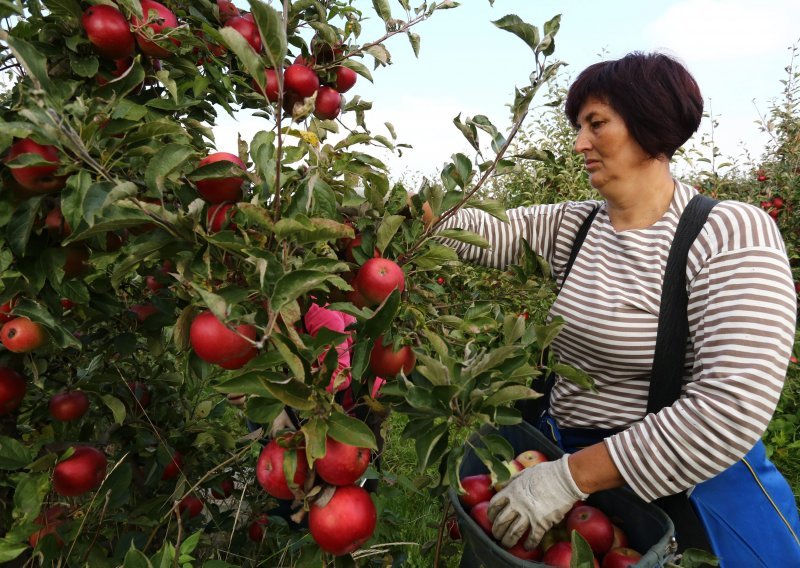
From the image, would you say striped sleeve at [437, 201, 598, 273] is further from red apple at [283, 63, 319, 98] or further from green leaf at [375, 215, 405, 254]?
green leaf at [375, 215, 405, 254]

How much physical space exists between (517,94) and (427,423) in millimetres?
564

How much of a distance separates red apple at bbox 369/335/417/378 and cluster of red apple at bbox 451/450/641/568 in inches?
11.1

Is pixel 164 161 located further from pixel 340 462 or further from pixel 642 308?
pixel 642 308

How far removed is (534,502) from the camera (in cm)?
119

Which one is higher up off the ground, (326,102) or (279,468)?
A: (326,102)

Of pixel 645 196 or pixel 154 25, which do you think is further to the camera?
pixel 645 196

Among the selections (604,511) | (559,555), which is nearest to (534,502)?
(559,555)

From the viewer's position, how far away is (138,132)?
3.02ft

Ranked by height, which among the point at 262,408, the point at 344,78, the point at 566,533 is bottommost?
the point at 566,533

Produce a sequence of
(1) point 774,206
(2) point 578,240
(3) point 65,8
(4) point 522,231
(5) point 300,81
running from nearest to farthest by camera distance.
A: 1. (3) point 65,8
2. (5) point 300,81
3. (2) point 578,240
4. (4) point 522,231
5. (1) point 774,206

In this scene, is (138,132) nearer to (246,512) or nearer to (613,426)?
(613,426)

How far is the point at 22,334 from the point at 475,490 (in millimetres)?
1006

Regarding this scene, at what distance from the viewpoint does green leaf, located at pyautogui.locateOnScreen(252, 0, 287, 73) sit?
0.66m

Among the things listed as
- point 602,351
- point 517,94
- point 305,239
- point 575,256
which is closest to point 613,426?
point 602,351
